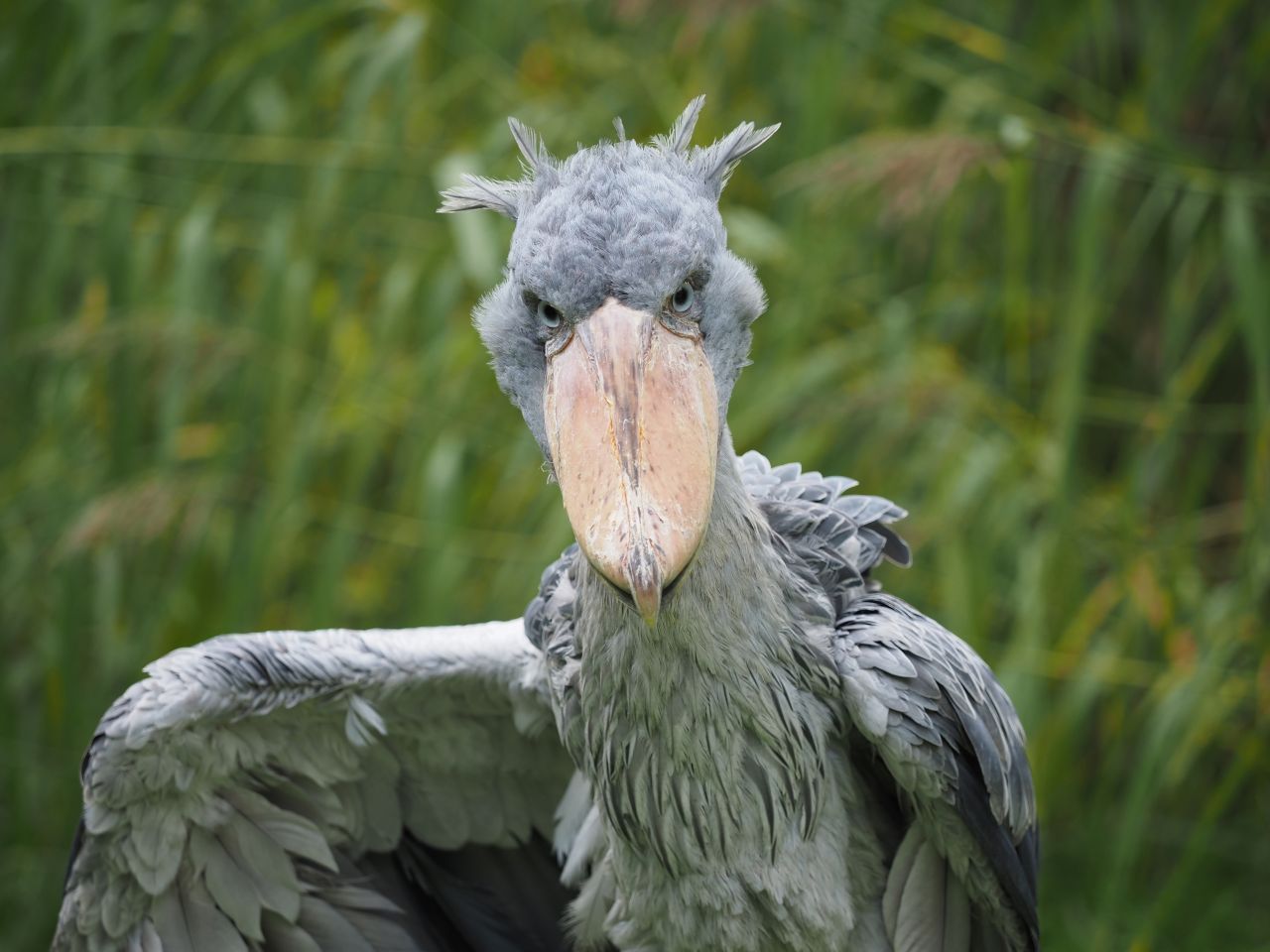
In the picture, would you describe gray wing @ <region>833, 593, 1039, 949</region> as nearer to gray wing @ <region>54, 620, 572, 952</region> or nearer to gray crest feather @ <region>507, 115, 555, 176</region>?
gray wing @ <region>54, 620, 572, 952</region>

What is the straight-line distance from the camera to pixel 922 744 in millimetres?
1720

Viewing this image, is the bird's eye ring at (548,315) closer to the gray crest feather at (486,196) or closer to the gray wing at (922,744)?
the gray crest feather at (486,196)

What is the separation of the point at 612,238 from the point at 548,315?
0.13 m

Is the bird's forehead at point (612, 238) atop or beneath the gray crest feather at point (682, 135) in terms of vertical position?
beneath

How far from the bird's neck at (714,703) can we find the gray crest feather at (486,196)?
408mm

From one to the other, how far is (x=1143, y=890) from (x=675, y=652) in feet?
6.79

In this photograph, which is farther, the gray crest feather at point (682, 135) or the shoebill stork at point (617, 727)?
the gray crest feather at point (682, 135)

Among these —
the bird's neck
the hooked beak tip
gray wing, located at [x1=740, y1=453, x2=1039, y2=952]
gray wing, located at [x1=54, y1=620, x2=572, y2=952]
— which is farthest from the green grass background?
the hooked beak tip

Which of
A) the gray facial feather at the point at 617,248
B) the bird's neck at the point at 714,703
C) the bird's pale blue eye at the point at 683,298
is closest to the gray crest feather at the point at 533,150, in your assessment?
the gray facial feather at the point at 617,248

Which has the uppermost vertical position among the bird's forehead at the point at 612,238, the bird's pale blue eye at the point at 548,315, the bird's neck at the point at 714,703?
the bird's forehead at the point at 612,238

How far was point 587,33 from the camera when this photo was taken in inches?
155

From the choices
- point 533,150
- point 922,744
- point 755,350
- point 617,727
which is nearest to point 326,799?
point 617,727

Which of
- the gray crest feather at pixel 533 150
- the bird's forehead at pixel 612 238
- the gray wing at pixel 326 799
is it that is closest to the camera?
the bird's forehead at pixel 612 238

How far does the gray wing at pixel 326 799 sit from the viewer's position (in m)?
1.98
